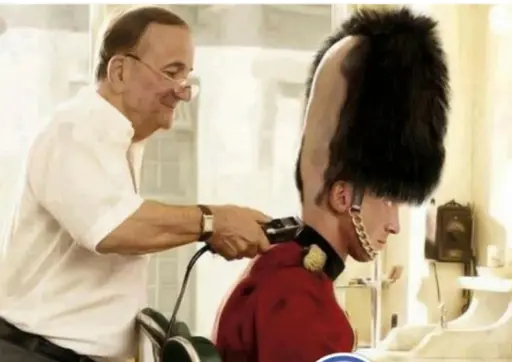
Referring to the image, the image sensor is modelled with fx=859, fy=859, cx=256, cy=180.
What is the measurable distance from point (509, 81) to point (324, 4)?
0.19m

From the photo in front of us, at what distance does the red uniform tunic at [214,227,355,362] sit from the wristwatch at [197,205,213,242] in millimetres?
45

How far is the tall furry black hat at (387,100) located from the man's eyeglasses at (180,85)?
125 mm

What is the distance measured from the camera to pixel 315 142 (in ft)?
2.42

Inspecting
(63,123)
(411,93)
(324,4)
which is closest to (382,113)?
(411,93)

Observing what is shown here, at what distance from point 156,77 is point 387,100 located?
0.20 meters

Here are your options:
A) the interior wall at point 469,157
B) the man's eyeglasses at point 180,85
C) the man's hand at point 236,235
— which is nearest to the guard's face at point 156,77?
the man's eyeglasses at point 180,85

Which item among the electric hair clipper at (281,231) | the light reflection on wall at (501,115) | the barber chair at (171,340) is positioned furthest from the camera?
the light reflection on wall at (501,115)

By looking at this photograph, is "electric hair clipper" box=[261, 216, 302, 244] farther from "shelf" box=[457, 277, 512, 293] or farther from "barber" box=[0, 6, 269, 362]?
"shelf" box=[457, 277, 512, 293]

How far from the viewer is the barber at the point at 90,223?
2.29 ft

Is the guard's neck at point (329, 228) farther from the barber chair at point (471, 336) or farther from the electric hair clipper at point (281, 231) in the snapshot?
the barber chair at point (471, 336)

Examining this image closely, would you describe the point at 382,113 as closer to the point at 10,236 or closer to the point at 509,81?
the point at 509,81

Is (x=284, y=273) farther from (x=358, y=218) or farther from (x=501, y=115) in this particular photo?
(x=501, y=115)

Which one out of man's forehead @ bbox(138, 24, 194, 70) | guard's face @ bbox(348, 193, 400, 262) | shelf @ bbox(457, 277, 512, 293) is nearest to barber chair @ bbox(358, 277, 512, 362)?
shelf @ bbox(457, 277, 512, 293)

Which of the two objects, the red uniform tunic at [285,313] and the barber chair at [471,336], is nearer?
the red uniform tunic at [285,313]
